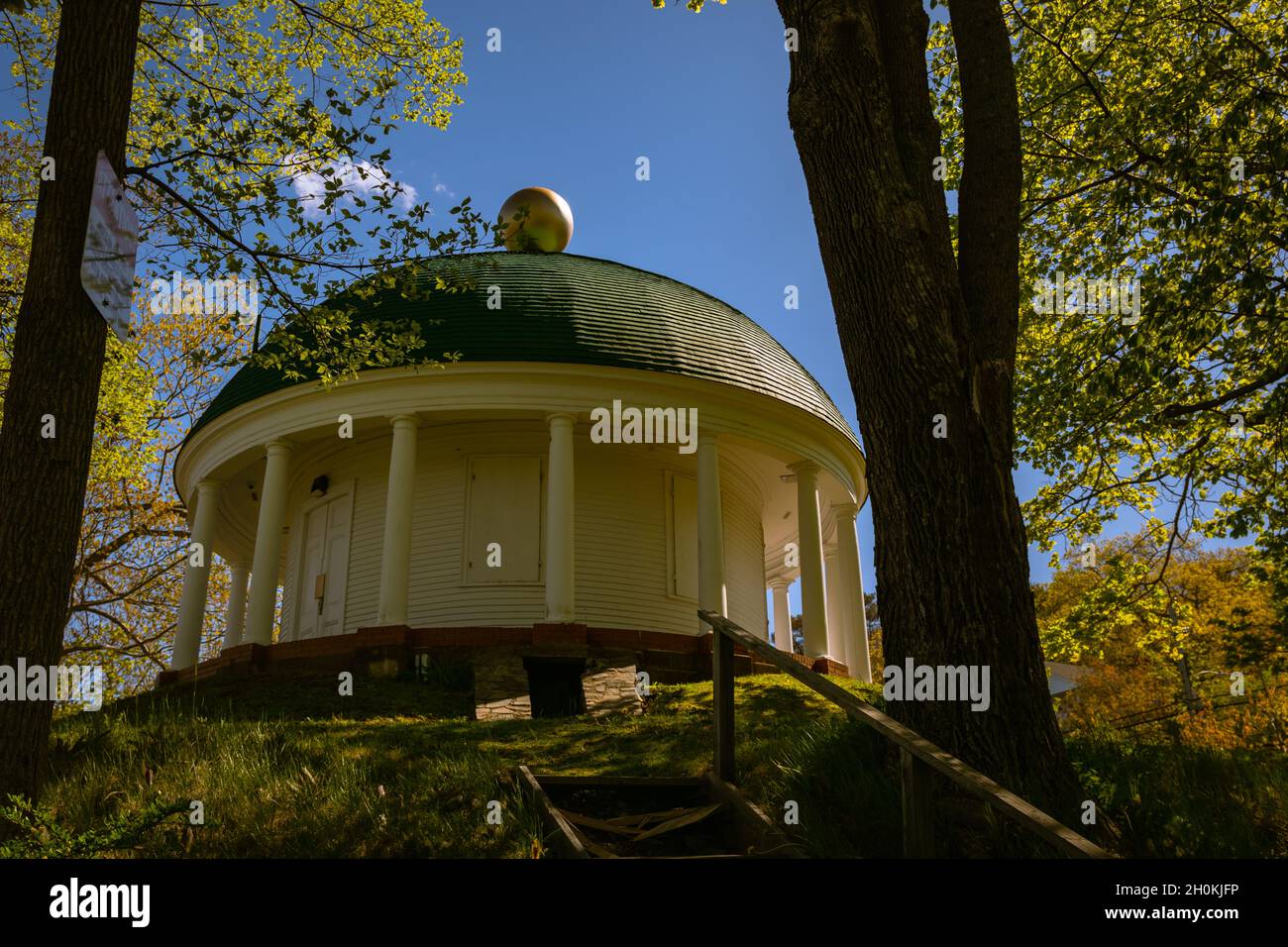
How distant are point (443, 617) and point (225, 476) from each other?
5.58 metres

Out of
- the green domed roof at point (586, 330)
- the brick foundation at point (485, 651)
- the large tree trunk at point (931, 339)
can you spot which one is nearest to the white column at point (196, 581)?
the green domed roof at point (586, 330)

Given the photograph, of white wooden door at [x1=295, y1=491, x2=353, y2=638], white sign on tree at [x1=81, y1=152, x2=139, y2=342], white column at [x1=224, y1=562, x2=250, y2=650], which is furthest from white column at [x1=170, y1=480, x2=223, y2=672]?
white sign on tree at [x1=81, y1=152, x2=139, y2=342]

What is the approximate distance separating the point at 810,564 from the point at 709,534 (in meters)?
2.50

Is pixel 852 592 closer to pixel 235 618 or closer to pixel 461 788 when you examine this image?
pixel 235 618

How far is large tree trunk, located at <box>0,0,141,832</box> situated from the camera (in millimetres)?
6164

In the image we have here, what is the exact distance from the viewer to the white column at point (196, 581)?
17.8 meters

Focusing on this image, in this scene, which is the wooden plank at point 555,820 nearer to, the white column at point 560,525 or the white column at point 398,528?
the white column at point 560,525

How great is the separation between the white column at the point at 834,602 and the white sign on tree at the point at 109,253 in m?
13.8

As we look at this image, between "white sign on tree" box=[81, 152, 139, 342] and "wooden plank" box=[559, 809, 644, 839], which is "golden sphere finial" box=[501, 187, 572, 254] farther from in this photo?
"wooden plank" box=[559, 809, 644, 839]

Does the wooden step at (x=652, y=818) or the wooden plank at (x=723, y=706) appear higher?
the wooden plank at (x=723, y=706)

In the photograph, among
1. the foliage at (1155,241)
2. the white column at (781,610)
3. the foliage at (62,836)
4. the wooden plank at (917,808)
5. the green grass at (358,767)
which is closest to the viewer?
the wooden plank at (917,808)

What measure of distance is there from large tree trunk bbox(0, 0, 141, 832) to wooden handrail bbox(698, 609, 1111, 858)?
4.23 m
